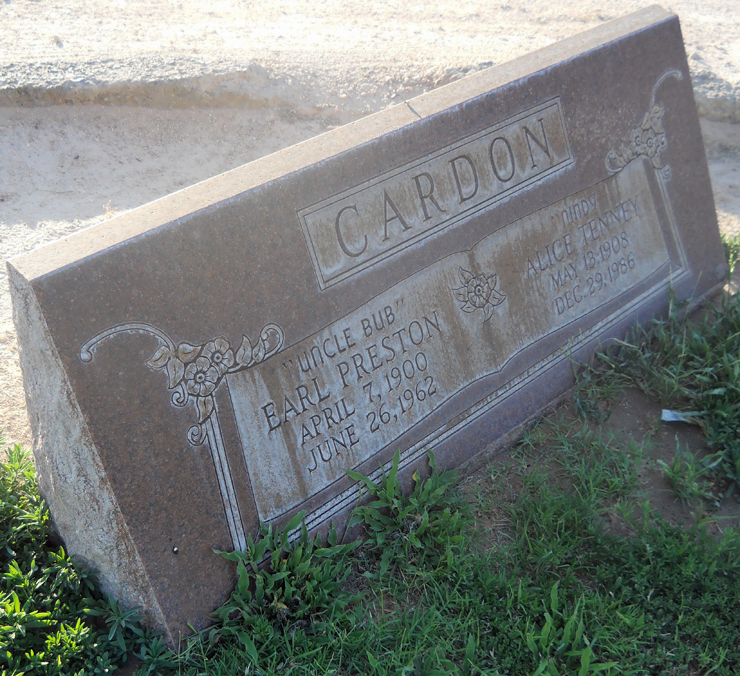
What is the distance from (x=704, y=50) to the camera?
18.5 feet

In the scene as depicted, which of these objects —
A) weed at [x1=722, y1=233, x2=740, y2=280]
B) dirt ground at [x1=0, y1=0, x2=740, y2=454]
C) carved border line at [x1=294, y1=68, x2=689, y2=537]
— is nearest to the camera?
carved border line at [x1=294, y1=68, x2=689, y2=537]

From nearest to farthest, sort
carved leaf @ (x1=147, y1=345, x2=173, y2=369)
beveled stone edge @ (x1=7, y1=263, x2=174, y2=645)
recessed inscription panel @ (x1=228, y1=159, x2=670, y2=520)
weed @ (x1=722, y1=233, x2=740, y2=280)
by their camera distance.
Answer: beveled stone edge @ (x1=7, y1=263, x2=174, y2=645) < carved leaf @ (x1=147, y1=345, x2=173, y2=369) < recessed inscription panel @ (x1=228, y1=159, x2=670, y2=520) < weed @ (x1=722, y1=233, x2=740, y2=280)

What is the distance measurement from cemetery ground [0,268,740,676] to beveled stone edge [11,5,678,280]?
94cm

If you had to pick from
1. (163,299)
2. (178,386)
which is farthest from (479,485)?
(163,299)

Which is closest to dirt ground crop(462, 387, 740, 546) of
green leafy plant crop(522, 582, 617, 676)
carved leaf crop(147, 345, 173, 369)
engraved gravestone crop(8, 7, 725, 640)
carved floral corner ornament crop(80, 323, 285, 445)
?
engraved gravestone crop(8, 7, 725, 640)

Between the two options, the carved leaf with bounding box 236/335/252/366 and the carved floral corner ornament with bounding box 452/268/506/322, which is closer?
the carved leaf with bounding box 236/335/252/366

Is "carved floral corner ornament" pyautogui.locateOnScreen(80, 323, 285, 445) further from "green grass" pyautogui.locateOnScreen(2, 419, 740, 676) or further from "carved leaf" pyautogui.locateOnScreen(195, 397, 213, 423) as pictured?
"green grass" pyautogui.locateOnScreen(2, 419, 740, 676)

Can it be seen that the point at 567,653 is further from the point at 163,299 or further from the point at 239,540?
the point at 163,299

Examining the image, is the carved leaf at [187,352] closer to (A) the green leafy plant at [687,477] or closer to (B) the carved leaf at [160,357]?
(B) the carved leaf at [160,357]

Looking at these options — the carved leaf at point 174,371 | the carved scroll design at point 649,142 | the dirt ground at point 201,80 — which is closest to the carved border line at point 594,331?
the carved scroll design at point 649,142

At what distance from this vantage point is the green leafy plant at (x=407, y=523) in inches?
87.7

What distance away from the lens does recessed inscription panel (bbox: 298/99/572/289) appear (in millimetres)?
2223

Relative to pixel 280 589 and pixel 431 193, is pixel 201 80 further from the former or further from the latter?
pixel 280 589

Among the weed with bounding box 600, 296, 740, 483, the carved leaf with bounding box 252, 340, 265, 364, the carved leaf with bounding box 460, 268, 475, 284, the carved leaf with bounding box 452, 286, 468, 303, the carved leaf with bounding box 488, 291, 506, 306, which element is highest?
the carved leaf with bounding box 252, 340, 265, 364
